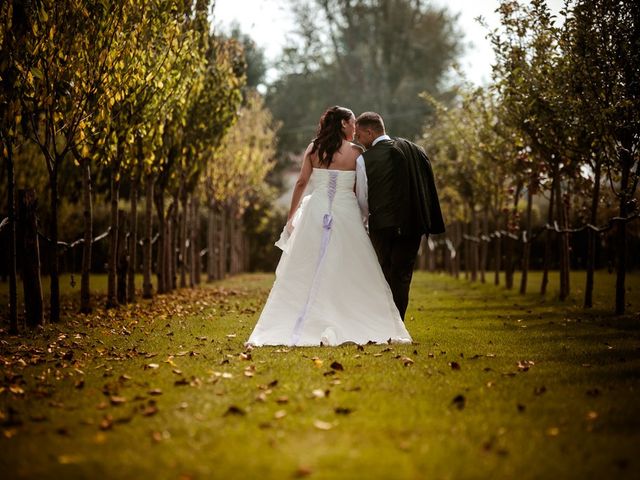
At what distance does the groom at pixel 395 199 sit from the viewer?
9430 mm

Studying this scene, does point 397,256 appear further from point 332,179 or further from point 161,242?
point 161,242

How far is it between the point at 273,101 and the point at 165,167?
31.1m

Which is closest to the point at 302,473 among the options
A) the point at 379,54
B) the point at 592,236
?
the point at 592,236

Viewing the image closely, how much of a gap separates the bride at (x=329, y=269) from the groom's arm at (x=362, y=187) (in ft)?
0.22

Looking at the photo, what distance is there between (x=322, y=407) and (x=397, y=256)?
4418 millimetres

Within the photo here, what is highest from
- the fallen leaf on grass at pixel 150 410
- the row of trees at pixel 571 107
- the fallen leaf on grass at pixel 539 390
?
the row of trees at pixel 571 107

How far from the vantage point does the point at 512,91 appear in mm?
14305

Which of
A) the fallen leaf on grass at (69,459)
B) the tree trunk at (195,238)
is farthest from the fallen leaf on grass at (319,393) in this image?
the tree trunk at (195,238)

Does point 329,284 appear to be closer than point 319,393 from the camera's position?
No

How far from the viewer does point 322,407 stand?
5.53 m

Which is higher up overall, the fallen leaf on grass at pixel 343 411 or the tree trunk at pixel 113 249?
the tree trunk at pixel 113 249

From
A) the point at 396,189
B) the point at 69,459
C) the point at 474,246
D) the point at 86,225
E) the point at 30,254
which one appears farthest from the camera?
the point at 474,246

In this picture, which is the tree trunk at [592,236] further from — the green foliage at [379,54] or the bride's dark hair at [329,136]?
the green foliage at [379,54]

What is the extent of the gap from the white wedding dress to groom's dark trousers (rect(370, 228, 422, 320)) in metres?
0.33
